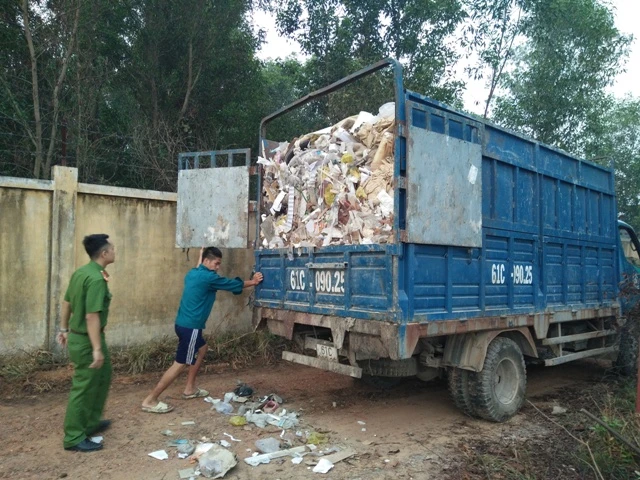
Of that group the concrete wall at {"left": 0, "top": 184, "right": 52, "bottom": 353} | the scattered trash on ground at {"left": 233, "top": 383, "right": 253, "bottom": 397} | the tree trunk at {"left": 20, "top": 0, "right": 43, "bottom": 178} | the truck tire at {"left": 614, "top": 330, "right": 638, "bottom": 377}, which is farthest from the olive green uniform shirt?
the truck tire at {"left": 614, "top": 330, "right": 638, "bottom": 377}

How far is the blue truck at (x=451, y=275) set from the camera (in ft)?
12.5

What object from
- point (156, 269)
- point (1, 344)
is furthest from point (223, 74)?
point (1, 344)

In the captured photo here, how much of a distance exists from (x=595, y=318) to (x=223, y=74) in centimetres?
810

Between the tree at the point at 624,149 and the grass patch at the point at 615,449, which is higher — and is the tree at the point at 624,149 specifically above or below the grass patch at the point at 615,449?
above

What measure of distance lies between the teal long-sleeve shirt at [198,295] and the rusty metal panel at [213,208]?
50cm

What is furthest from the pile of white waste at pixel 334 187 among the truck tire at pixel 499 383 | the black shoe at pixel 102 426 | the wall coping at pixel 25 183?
the wall coping at pixel 25 183

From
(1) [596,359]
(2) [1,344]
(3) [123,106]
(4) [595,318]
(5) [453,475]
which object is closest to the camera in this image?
(5) [453,475]

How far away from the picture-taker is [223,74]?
10477 mm

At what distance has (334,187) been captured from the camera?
4457mm

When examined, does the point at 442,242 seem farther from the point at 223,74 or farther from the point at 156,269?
the point at 223,74

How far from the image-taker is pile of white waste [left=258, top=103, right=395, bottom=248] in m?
4.08

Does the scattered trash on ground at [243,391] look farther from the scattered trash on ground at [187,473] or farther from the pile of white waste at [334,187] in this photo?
the scattered trash on ground at [187,473]

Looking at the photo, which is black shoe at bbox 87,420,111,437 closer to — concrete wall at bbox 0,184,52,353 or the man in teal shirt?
the man in teal shirt

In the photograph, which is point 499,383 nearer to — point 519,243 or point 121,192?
point 519,243
